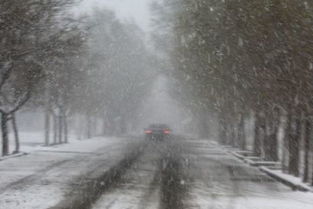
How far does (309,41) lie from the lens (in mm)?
15750

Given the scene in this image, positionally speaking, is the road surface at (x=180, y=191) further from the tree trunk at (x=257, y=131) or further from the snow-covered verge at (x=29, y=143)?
the snow-covered verge at (x=29, y=143)

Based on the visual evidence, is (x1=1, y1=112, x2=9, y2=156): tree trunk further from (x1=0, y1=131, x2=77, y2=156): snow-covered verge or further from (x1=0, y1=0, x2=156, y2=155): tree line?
(x1=0, y1=131, x2=77, y2=156): snow-covered verge

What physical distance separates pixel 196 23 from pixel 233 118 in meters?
17.3

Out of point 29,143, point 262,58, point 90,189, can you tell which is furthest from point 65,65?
point 90,189

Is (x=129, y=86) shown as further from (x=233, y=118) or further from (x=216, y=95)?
(x=216, y=95)

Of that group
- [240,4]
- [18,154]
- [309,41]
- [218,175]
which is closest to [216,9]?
[240,4]

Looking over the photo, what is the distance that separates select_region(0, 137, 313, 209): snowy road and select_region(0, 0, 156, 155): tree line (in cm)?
433

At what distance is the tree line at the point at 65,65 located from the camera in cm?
2141

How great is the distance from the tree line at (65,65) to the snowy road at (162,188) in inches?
170

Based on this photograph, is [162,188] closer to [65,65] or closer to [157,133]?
[65,65]

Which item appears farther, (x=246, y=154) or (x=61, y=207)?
(x=246, y=154)

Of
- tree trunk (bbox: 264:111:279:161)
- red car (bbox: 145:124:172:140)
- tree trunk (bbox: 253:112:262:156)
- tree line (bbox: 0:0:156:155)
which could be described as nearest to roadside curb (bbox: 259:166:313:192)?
tree trunk (bbox: 264:111:279:161)

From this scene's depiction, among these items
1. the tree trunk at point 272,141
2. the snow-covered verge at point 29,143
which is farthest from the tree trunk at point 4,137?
the tree trunk at point 272,141

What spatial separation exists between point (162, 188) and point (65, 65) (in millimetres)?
23726
